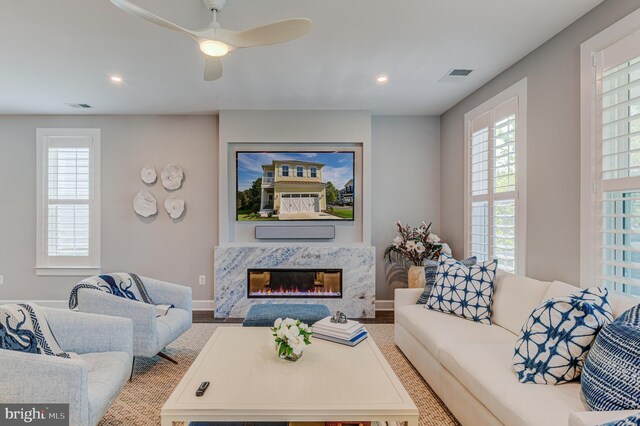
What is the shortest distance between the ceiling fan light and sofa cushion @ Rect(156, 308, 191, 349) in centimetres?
207

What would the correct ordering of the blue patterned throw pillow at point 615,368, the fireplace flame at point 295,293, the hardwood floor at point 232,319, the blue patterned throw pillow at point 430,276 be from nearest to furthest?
the blue patterned throw pillow at point 615,368
the blue patterned throw pillow at point 430,276
the hardwood floor at point 232,319
the fireplace flame at point 295,293

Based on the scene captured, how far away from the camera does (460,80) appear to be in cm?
346

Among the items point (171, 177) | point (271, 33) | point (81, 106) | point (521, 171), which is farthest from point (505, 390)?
point (81, 106)

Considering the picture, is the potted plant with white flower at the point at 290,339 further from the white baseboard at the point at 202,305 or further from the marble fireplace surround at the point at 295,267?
the white baseboard at the point at 202,305

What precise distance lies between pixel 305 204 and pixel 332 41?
2256mm

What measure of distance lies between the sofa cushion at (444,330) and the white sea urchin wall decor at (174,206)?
10.5 ft

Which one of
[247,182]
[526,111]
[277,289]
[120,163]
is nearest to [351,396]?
[526,111]

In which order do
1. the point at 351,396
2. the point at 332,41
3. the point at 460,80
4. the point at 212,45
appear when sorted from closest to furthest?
1. the point at 351,396
2. the point at 212,45
3. the point at 332,41
4. the point at 460,80

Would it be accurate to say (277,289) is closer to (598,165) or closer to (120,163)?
(120,163)

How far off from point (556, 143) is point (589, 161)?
1.16ft

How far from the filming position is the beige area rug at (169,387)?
2201mm

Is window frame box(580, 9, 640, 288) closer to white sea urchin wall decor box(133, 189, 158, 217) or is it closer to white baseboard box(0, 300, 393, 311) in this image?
white baseboard box(0, 300, 393, 311)

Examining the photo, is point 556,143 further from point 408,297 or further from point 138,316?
point 138,316

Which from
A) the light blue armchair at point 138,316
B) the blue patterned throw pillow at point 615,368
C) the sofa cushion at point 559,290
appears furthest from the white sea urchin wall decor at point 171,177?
the blue patterned throw pillow at point 615,368
